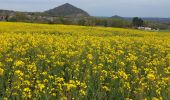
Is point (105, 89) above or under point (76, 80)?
under

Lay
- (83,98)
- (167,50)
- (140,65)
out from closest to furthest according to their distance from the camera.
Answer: (83,98) → (140,65) → (167,50)

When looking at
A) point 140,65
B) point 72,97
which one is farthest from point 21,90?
point 140,65

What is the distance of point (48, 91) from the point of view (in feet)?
24.6

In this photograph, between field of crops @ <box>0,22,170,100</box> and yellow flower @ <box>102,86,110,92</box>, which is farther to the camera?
yellow flower @ <box>102,86,110,92</box>

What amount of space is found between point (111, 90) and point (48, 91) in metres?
1.49

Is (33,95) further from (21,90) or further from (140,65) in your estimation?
(140,65)

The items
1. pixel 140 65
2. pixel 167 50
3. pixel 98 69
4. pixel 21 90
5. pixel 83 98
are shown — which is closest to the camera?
pixel 21 90

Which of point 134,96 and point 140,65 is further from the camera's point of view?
point 140,65

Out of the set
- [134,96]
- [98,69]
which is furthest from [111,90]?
[98,69]

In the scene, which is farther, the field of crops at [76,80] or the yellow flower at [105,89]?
the yellow flower at [105,89]

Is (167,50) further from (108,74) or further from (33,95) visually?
(33,95)

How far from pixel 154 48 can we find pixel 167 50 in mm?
666

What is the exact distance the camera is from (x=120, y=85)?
8.83 m

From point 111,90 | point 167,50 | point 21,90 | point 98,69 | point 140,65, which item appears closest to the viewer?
point 21,90
